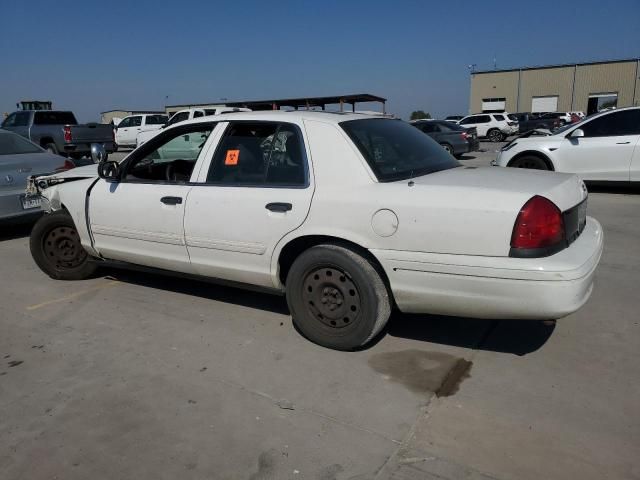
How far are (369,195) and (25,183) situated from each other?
18.3 feet

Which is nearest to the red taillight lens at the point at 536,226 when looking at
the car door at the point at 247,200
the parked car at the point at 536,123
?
the car door at the point at 247,200

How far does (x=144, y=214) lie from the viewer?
13.8 ft

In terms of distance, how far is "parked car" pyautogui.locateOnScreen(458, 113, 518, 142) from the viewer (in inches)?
1065

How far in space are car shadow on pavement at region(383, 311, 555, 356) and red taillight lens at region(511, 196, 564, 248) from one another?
0.97 metres

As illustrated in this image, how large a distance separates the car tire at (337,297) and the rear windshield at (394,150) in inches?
23.4

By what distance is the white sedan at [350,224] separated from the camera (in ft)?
9.46

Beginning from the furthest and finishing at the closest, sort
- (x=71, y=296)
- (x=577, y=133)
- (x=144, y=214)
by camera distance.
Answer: (x=577, y=133) → (x=71, y=296) → (x=144, y=214)

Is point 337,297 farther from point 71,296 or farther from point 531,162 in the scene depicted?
point 531,162

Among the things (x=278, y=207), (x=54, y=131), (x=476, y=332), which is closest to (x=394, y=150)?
(x=278, y=207)

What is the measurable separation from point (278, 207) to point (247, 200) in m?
0.27

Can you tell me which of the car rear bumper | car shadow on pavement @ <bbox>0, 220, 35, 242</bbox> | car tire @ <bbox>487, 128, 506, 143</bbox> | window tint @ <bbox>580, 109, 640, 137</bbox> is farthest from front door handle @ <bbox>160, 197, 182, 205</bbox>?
car tire @ <bbox>487, 128, 506, 143</bbox>

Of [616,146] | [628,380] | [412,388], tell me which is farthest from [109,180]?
[616,146]

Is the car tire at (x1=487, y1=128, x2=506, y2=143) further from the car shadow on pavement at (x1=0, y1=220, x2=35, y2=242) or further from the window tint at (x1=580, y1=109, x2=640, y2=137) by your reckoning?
the car shadow on pavement at (x1=0, y1=220, x2=35, y2=242)

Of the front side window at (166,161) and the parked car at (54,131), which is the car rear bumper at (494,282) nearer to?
the front side window at (166,161)
